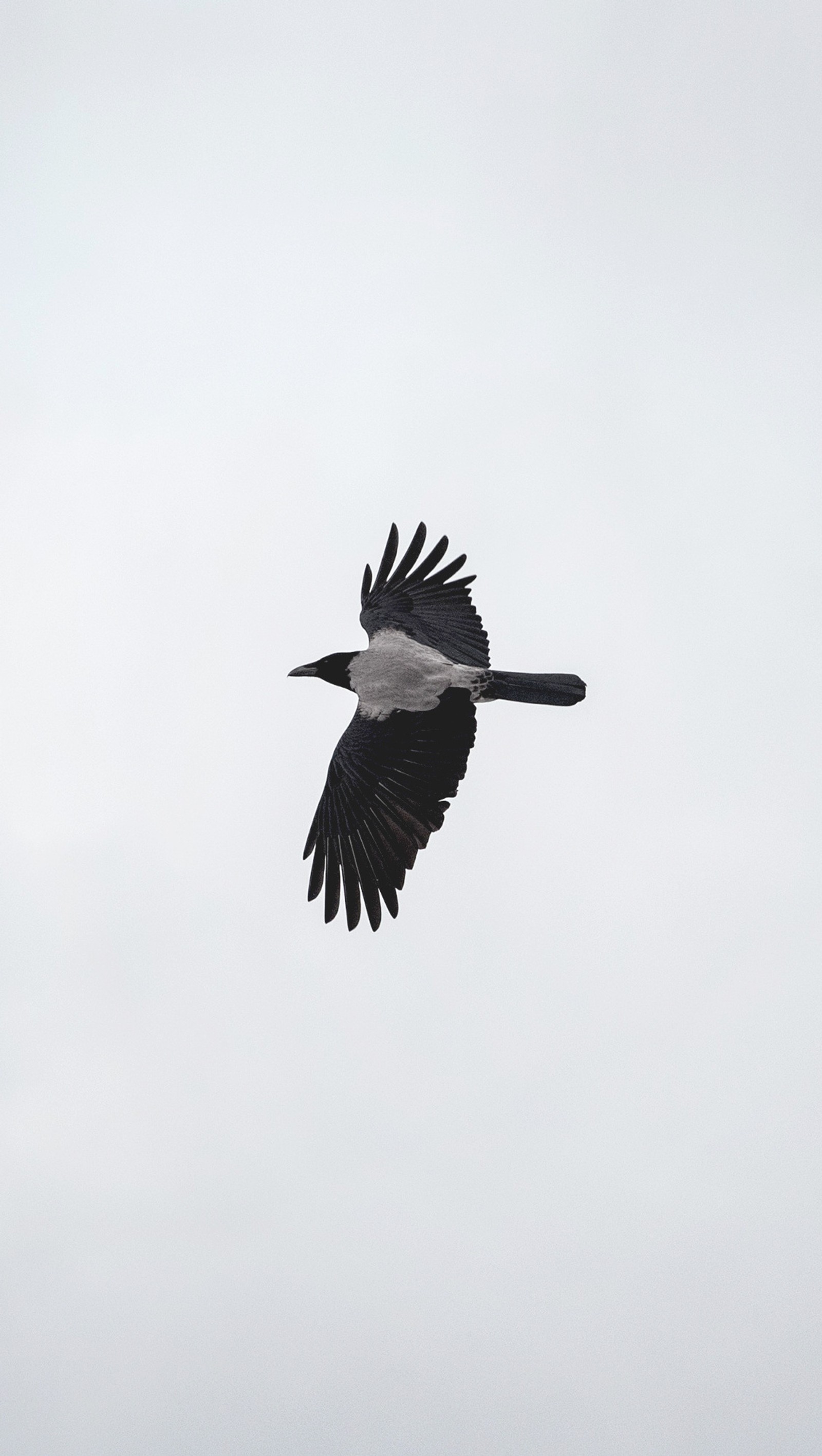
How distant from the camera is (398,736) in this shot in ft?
64.8

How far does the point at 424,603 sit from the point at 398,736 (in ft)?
13.0

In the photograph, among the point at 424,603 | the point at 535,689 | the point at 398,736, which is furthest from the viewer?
the point at 424,603

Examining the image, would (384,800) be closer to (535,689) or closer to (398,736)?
(398,736)

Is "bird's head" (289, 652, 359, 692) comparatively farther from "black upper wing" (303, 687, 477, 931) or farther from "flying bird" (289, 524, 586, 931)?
"black upper wing" (303, 687, 477, 931)

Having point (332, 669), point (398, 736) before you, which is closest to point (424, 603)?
point (332, 669)

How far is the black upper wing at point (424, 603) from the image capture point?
2228cm

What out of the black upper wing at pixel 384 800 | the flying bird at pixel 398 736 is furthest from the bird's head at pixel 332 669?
the black upper wing at pixel 384 800

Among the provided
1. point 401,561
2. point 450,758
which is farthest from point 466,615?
point 450,758

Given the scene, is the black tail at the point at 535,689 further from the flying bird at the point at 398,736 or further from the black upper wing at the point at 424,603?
the black upper wing at the point at 424,603

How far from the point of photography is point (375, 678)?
20922 millimetres

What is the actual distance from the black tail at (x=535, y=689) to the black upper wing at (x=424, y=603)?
4.76ft

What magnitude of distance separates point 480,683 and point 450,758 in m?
1.50

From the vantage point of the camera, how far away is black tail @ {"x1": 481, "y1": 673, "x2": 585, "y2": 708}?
20391 millimetres

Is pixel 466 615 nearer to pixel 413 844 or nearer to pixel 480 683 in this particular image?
pixel 480 683
